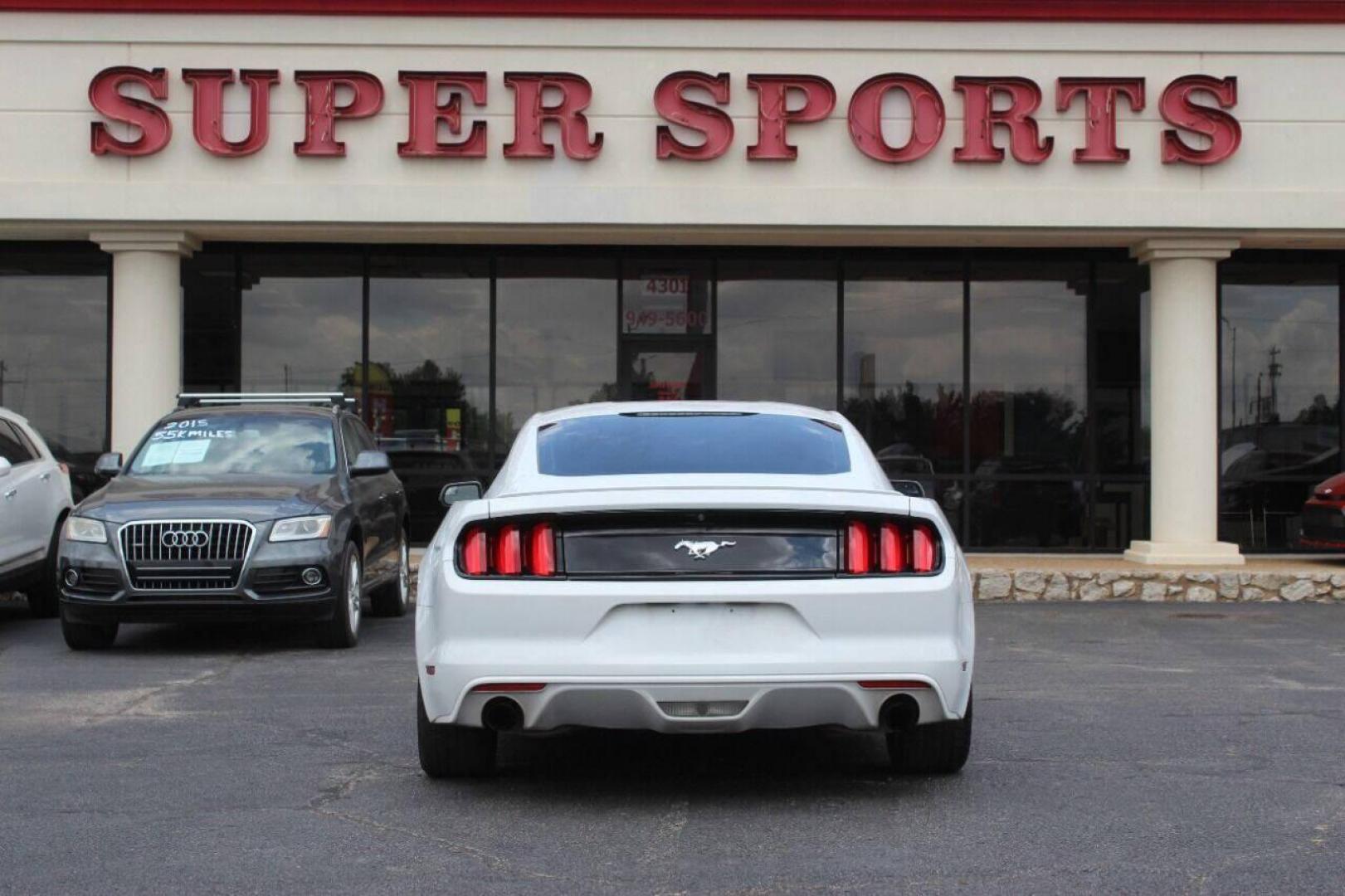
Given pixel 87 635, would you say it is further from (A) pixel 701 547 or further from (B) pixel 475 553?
(A) pixel 701 547

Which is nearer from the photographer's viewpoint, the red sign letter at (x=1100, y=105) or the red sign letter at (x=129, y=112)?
the red sign letter at (x=129, y=112)

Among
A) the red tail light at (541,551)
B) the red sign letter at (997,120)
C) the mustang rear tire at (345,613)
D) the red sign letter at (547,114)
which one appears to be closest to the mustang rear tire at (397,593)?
the mustang rear tire at (345,613)

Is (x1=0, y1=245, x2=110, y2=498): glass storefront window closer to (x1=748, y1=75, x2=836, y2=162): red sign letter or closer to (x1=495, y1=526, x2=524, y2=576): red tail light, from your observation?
(x1=748, y1=75, x2=836, y2=162): red sign letter

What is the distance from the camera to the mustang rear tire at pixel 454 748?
602cm

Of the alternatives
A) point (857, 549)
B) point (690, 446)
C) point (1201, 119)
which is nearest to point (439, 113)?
point (1201, 119)

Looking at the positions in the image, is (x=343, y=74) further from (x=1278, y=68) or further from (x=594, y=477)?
(x=594, y=477)

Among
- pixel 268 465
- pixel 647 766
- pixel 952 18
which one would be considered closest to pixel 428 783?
pixel 647 766

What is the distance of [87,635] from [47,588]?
239 cm

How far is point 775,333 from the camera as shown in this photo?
17766 mm

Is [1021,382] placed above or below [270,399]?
above

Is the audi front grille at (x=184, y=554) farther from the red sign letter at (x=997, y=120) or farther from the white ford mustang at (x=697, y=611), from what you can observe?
the red sign letter at (x=997, y=120)

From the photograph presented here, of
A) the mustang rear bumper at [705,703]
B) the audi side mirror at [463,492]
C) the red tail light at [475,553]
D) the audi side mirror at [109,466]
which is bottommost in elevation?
the mustang rear bumper at [705,703]

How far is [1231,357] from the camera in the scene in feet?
58.2

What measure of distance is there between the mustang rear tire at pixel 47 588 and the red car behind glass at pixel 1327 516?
38.3ft
